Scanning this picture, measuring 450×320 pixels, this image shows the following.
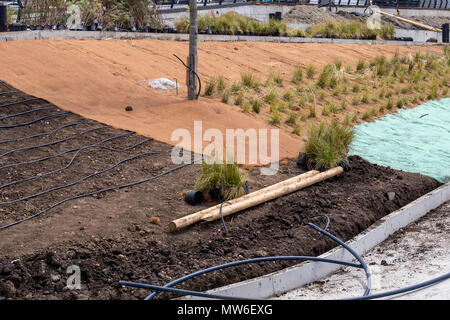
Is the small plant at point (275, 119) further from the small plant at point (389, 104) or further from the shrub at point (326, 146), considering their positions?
the small plant at point (389, 104)

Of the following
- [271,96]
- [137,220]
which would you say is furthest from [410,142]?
[137,220]

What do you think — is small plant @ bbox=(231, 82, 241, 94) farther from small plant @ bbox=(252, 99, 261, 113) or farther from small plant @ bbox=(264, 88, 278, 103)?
small plant @ bbox=(252, 99, 261, 113)

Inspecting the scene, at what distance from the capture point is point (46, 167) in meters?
8.05

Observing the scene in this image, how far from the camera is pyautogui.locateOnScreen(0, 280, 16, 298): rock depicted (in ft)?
17.3

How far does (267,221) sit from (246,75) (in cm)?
588

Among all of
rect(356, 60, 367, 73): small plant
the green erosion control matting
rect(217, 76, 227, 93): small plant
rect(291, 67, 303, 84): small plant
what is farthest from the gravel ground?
rect(356, 60, 367, 73): small plant

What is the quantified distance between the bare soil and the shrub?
27 centimetres

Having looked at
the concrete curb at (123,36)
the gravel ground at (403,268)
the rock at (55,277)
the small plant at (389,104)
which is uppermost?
the concrete curb at (123,36)

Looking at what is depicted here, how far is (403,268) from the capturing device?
656 centimetres

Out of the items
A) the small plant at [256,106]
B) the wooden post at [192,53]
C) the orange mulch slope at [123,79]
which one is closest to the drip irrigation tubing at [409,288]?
the orange mulch slope at [123,79]

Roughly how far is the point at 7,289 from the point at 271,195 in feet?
11.7

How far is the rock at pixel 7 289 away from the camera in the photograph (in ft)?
17.3

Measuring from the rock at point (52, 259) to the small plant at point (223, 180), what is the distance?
2320 millimetres

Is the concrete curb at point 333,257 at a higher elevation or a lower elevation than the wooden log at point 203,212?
lower
